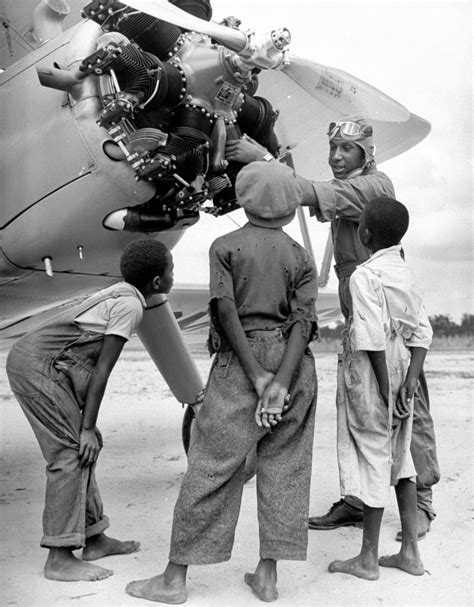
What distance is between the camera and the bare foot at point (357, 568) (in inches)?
115

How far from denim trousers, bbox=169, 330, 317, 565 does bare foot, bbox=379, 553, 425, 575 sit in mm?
545

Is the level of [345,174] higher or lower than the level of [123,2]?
lower

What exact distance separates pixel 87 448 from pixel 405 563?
55.0 inches

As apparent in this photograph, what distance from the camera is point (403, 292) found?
3.08 m

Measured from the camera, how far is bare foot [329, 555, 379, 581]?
9.62 feet

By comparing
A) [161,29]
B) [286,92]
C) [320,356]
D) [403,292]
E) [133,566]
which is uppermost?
[161,29]

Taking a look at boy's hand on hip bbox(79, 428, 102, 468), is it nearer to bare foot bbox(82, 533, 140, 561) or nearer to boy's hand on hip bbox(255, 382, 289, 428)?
bare foot bbox(82, 533, 140, 561)

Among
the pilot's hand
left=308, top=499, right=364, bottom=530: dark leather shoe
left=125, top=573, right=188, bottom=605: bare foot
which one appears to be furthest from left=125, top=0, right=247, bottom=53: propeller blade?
left=308, top=499, right=364, bottom=530: dark leather shoe

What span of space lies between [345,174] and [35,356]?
1.75 m

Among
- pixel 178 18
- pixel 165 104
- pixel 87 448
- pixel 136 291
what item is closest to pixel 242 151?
pixel 165 104

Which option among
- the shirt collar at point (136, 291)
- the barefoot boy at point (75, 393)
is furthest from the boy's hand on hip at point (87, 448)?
the shirt collar at point (136, 291)

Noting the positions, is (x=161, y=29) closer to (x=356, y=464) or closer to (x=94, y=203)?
(x=94, y=203)

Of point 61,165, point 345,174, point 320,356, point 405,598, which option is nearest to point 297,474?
point 405,598

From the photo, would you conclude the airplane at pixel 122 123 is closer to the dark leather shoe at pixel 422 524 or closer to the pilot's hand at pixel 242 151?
the pilot's hand at pixel 242 151
